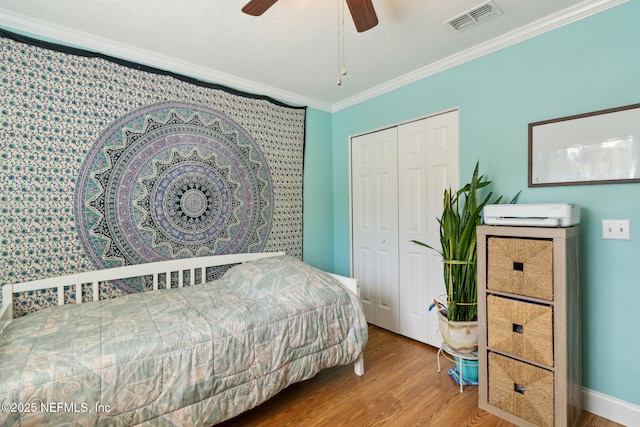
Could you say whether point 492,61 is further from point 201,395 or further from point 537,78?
point 201,395

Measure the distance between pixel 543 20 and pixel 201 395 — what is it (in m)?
3.00

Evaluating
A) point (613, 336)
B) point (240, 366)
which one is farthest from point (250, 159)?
point (613, 336)

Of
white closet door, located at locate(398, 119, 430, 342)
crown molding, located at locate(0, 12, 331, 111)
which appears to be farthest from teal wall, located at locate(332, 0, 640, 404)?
crown molding, located at locate(0, 12, 331, 111)

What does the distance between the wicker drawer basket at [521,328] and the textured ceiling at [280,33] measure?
1.78 metres

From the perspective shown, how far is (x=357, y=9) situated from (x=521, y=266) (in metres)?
1.62

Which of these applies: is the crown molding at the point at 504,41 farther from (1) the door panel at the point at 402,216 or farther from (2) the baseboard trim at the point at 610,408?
(2) the baseboard trim at the point at 610,408

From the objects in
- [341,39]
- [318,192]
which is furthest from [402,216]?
[341,39]

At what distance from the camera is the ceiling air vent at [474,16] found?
5.91 feet

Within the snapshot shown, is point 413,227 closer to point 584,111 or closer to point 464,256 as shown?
point 464,256

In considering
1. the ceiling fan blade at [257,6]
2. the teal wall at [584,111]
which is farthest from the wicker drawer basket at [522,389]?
Result: the ceiling fan blade at [257,6]

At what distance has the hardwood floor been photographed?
175 centimetres

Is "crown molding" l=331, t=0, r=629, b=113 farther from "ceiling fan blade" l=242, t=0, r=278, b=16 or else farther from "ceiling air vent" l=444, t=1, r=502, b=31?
"ceiling fan blade" l=242, t=0, r=278, b=16

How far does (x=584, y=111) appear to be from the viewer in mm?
1835

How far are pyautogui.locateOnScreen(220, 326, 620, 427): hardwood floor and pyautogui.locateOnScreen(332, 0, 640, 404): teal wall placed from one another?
473mm
